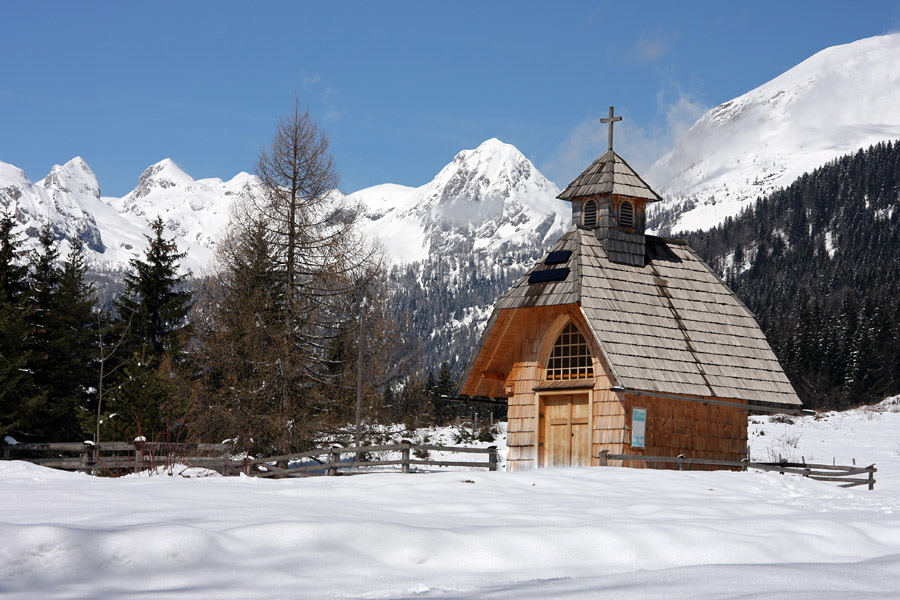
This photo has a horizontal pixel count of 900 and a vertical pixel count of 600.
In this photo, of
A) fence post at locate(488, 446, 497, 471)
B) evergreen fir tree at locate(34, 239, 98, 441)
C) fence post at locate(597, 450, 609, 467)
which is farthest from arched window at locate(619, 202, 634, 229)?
evergreen fir tree at locate(34, 239, 98, 441)

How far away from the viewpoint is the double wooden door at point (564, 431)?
78.3ft

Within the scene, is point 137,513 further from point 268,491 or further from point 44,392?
point 44,392

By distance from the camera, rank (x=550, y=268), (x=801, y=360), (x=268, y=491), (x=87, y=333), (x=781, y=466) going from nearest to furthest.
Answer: (x=268, y=491) → (x=781, y=466) → (x=550, y=268) → (x=87, y=333) → (x=801, y=360)

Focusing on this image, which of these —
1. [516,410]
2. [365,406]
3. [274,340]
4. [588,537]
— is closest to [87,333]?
[274,340]

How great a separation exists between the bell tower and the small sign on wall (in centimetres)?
466

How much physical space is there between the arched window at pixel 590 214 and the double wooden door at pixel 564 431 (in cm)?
529

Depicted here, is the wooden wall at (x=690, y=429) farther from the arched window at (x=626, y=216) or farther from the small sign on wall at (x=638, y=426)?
the arched window at (x=626, y=216)

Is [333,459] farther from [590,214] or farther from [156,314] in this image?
[156,314]

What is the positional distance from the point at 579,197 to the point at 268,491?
15075 mm

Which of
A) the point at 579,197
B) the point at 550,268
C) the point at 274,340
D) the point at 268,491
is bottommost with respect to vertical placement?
Answer: the point at 268,491

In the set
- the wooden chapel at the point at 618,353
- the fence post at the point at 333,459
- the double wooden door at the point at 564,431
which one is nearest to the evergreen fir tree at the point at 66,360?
the fence post at the point at 333,459

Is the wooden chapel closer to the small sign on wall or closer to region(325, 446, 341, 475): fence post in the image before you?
the small sign on wall

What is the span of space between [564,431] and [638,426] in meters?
2.23

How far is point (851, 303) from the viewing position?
307 feet
